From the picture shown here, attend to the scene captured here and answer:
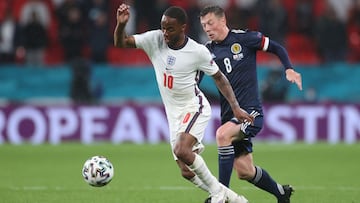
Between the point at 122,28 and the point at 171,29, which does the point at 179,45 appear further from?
the point at 122,28

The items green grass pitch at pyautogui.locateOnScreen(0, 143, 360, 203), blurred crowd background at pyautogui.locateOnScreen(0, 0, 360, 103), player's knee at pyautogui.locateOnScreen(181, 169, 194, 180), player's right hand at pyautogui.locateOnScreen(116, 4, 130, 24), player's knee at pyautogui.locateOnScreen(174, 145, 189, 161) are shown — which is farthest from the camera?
blurred crowd background at pyautogui.locateOnScreen(0, 0, 360, 103)

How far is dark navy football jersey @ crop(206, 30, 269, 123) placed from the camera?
33.2 ft

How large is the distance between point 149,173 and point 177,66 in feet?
15.7

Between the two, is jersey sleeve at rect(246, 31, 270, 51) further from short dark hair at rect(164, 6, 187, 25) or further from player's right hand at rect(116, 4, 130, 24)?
player's right hand at rect(116, 4, 130, 24)

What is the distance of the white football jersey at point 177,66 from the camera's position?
9469 mm

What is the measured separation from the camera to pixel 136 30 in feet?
70.1

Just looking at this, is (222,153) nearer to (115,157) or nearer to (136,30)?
(115,157)

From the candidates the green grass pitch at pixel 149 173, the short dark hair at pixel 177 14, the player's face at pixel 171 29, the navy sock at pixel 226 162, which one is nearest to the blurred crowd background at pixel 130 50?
the green grass pitch at pixel 149 173

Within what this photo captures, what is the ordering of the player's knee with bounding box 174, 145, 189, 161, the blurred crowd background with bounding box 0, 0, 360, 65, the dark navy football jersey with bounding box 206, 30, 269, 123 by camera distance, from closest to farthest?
the player's knee with bounding box 174, 145, 189, 161, the dark navy football jersey with bounding box 206, 30, 269, 123, the blurred crowd background with bounding box 0, 0, 360, 65

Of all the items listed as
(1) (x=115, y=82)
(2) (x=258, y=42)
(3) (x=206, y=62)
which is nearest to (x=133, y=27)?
(1) (x=115, y=82)

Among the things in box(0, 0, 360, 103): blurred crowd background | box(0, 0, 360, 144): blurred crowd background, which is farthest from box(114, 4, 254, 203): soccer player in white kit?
box(0, 0, 360, 103): blurred crowd background

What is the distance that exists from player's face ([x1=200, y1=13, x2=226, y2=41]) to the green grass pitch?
73.9 inches

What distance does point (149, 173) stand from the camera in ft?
46.1

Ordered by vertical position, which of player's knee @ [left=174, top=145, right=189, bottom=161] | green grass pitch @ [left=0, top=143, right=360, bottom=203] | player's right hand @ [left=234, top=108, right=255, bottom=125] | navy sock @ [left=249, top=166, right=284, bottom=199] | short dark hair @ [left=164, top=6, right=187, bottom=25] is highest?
short dark hair @ [left=164, top=6, right=187, bottom=25]
